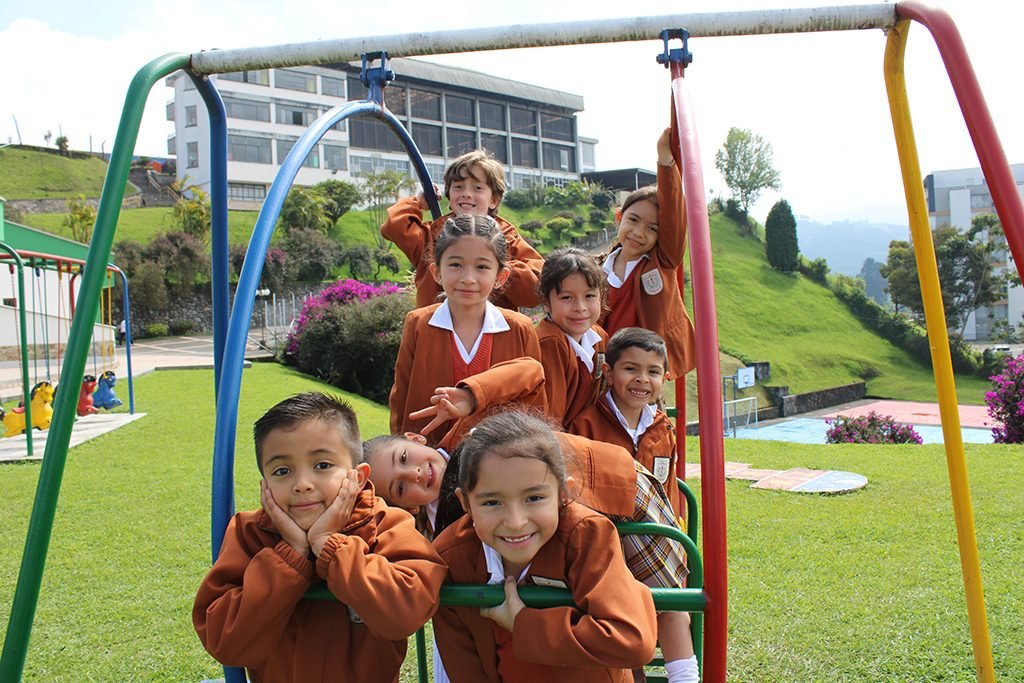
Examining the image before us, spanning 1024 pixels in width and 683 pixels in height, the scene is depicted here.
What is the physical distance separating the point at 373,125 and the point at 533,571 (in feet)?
166

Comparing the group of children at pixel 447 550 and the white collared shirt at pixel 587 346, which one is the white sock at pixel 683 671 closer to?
the group of children at pixel 447 550

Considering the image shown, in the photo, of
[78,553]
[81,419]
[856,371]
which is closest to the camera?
[78,553]

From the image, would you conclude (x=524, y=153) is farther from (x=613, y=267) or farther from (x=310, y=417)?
(x=310, y=417)

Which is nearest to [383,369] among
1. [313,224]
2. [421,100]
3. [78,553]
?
[78,553]

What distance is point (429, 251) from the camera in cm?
312

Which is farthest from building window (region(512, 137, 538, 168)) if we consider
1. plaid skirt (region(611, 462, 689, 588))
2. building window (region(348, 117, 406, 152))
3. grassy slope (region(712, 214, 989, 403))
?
plaid skirt (region(611, 462, 689, 588))

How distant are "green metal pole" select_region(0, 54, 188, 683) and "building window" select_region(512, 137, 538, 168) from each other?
5498 centimetres

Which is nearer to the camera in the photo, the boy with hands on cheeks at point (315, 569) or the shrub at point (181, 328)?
the boy with hands on cheeks at point (315, 569)

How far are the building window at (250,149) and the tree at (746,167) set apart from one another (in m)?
30.6

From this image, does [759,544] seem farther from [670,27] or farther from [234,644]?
[234,644]

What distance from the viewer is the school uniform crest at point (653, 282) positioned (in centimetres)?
300

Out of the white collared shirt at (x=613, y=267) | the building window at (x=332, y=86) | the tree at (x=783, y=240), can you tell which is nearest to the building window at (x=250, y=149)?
the building window at (x=332, y=86)

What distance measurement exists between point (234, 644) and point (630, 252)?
201 centimetres

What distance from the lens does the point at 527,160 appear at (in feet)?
189
